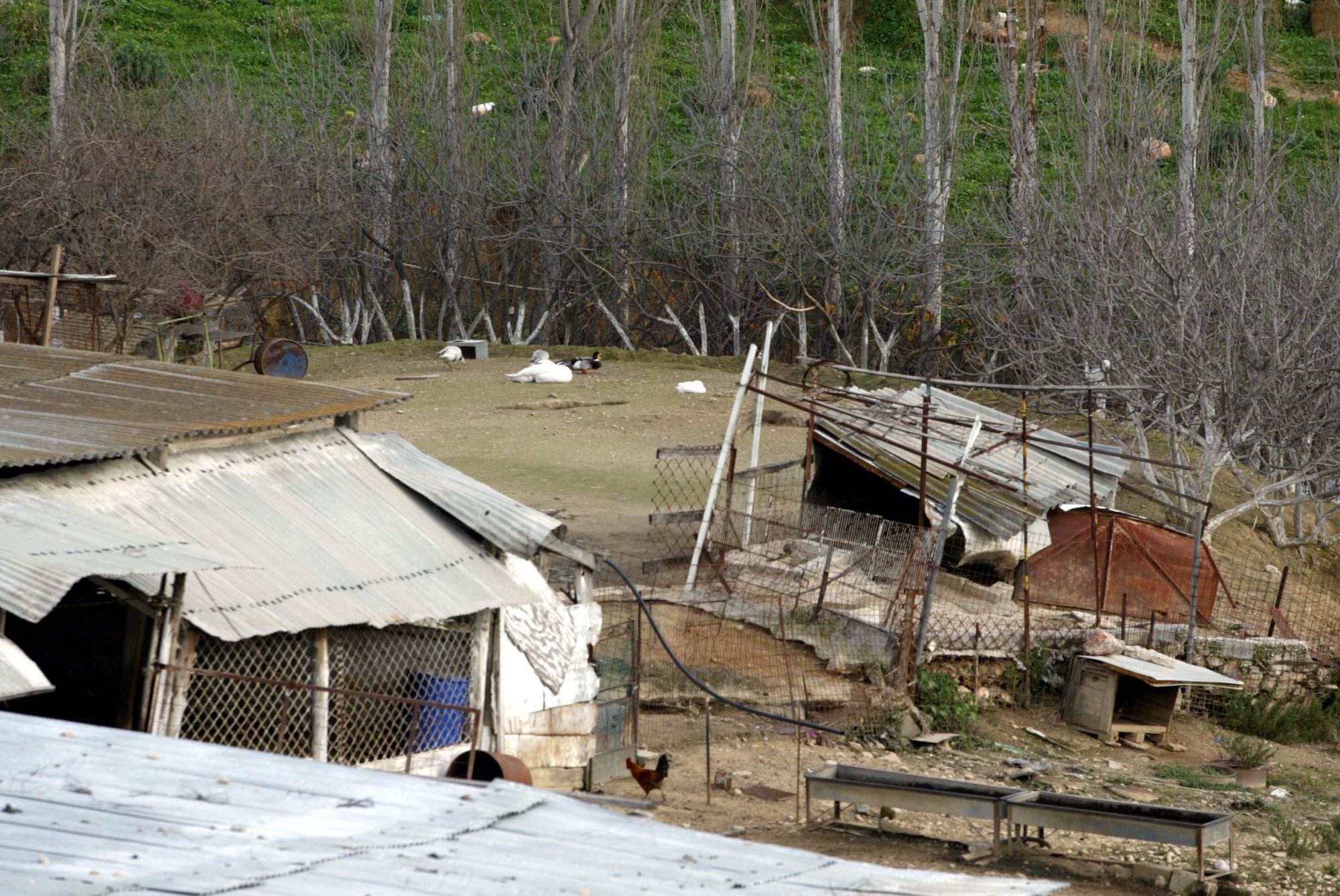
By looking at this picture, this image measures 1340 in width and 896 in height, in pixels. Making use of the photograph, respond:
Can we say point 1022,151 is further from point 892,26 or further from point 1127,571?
point 892,26

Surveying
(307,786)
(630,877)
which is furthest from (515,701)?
(630,877)

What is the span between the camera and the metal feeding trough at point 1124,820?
8164 mm

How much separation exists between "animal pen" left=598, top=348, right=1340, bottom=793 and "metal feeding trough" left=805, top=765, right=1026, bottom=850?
160 centimetres

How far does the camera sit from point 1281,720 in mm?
12133

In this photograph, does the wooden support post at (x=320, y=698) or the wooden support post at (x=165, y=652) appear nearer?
the wooden support post at (x=165, y=652)

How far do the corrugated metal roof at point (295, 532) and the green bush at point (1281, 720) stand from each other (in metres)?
6.81

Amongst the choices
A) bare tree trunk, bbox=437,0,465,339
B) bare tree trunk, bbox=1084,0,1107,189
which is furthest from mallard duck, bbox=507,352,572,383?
bare tree trunk, bbox=1084,0,1107,189

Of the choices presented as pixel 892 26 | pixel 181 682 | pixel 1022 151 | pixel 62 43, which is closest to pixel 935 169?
pixel 1022 151

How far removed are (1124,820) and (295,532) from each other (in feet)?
16.1

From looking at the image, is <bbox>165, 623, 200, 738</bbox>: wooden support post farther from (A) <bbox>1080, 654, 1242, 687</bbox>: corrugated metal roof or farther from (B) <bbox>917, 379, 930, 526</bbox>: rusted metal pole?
(A) <bbox>1080, 654, 1242, 687</bbox>: corrugated metal roof

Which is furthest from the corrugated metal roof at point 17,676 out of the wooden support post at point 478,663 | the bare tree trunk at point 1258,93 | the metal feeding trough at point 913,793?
the bare tree trunk at point 1258,93

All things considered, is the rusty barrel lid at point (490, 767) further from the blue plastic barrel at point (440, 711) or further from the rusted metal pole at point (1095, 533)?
the rusted metal pole at point (1095, 533)

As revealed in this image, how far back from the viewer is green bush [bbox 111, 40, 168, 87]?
32.8 metres

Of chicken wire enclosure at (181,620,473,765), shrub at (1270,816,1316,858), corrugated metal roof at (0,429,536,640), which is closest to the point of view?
corrugated metal roof at (0,429,536,640)
